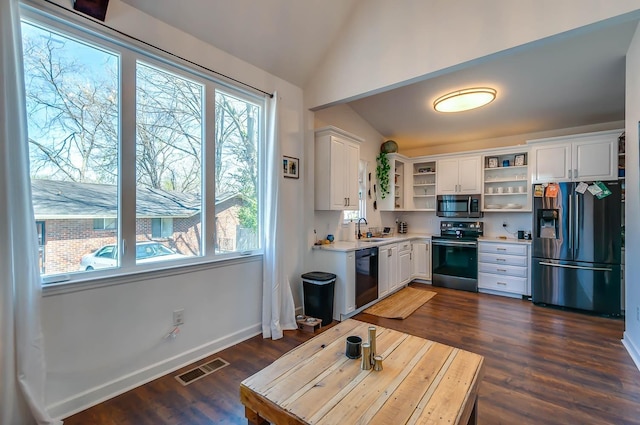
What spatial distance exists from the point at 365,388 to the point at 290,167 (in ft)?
8.33

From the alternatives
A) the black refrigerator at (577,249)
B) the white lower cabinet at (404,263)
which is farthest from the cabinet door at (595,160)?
the white lower cabinet at (404,263)

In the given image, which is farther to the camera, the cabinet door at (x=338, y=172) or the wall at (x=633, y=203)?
the cabinet door at (x=338, y=172)

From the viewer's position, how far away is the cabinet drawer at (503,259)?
14.3 ft

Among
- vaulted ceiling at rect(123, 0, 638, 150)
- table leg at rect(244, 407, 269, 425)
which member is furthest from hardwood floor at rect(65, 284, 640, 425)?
vaulted ceiling at rect(123, 0, 638, 150)

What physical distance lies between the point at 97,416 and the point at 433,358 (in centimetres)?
215

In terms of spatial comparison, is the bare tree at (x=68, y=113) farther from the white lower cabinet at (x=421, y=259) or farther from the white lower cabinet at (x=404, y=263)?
the white lower cabinet at (x=421, y=259)

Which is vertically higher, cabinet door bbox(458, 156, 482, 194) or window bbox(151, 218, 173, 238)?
cabinet door bbox(458, 156, 482, 194)

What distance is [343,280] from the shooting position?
349cm

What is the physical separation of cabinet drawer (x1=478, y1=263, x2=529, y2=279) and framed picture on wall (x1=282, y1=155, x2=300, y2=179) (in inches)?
134

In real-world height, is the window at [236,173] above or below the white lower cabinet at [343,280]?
above

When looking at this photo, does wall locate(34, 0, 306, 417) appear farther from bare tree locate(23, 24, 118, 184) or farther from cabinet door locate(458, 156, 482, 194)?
cabinet door locate(458, 156, 482, 194)

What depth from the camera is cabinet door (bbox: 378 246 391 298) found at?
13.6 ft

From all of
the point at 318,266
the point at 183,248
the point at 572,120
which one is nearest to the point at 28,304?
the point at 183,248

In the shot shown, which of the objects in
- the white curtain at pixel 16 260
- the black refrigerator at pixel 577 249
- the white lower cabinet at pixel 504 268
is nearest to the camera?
the white curtain at pixel 16 260
